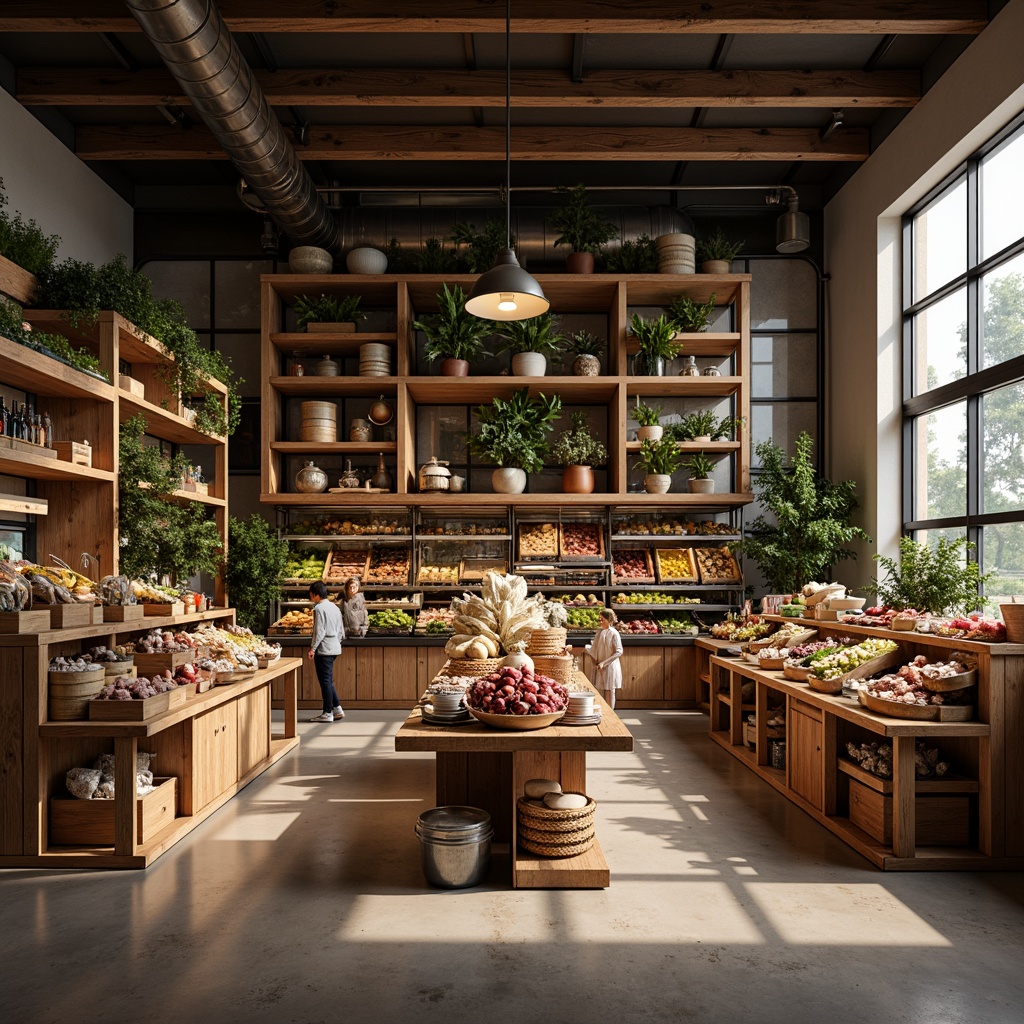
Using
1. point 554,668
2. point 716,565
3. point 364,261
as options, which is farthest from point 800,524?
point 364,261

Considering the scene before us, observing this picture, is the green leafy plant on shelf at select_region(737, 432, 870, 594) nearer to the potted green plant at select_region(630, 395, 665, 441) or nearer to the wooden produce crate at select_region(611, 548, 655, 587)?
the wooden produce crate at select_region(611, 548, 655, 587)

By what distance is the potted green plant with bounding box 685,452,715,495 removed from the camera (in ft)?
31.0

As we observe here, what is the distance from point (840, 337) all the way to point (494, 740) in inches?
303

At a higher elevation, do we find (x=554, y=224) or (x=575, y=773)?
(x=554, y=224)

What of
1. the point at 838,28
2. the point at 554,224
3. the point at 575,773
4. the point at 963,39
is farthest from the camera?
the point at 554,224

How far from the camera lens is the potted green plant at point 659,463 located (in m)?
9.25

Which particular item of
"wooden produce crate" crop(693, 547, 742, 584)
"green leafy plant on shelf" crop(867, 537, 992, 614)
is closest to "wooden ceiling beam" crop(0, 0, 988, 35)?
"green leafy plant on shelf" crop(867, 537, 992, 614)

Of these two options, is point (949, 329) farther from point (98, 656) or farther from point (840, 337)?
point (98, 656)

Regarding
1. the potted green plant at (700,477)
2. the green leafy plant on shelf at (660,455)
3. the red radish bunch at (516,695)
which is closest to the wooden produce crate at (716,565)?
the potted green plant at (700,477)

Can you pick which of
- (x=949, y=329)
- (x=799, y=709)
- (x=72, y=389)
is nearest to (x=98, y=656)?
(x=72, y=389)

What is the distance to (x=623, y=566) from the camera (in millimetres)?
9664

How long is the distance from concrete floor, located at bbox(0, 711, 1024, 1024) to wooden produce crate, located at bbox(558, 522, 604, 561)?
4500 mm

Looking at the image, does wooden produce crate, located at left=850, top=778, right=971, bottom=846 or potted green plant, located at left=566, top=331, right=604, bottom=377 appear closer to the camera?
wooden produce crate, located at left=850, top=778, right=971, bottom=846

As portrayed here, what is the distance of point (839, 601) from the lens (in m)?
6.63
